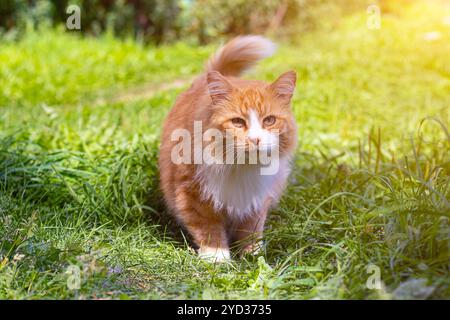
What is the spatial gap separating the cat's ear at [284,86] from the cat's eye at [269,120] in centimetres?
13

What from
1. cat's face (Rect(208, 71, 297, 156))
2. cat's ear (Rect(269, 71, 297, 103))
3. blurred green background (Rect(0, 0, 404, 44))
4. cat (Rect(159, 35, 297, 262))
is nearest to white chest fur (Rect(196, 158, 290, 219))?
cat (Rect(159, 35, 297, 262))

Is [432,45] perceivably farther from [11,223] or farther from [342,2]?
[11,223]

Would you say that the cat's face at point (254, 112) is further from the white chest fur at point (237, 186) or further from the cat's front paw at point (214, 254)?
the cat's front paw at point (214, 254)

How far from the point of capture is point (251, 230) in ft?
11.0

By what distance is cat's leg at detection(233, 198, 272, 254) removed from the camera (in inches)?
125

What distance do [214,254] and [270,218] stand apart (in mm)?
590

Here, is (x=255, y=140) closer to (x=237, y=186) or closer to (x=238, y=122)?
(x=238, y=122)

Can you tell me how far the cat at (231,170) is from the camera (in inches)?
119

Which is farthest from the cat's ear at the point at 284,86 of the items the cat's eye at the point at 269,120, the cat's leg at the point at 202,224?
the cat's leg at the point at 202,224

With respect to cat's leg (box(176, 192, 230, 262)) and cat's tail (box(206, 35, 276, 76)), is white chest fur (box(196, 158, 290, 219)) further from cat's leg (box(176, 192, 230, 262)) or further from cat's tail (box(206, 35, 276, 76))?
cat's tail (box(206, 35, 276, 76))

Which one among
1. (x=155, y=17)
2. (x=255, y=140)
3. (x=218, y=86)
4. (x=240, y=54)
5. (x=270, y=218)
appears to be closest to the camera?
(x=255, y=140)

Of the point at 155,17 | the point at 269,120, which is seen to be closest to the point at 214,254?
the point at 269,120
